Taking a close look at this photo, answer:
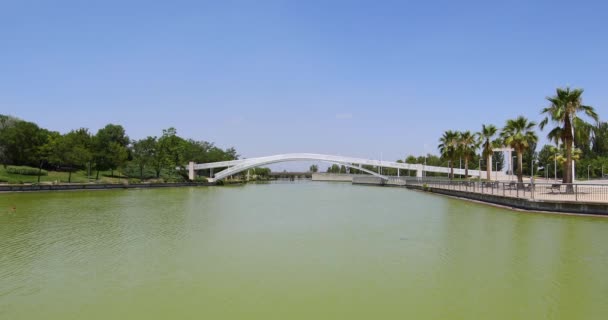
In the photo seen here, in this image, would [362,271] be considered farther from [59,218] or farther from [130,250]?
[59,218]

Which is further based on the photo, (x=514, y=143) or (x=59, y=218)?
(x=514, y=143)

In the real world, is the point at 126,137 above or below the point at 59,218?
above

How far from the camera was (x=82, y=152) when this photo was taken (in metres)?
52.9

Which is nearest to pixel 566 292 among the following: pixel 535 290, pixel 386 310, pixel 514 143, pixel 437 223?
pixel 535 290

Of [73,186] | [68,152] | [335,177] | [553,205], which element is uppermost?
[68,152]

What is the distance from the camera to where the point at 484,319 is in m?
6.90

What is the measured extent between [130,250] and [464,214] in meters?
18.1

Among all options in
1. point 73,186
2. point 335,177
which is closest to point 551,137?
point 73,186

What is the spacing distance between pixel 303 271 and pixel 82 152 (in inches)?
2033

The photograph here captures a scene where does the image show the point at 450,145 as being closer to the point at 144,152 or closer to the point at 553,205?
the point at 553,205

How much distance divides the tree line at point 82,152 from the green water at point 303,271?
1586 inches

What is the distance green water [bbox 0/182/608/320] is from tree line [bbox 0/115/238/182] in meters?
40.3

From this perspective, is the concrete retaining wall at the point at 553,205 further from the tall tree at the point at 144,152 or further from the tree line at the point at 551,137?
the tall tree at the point at 144,152

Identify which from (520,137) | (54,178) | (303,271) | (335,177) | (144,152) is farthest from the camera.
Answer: (335,177)
